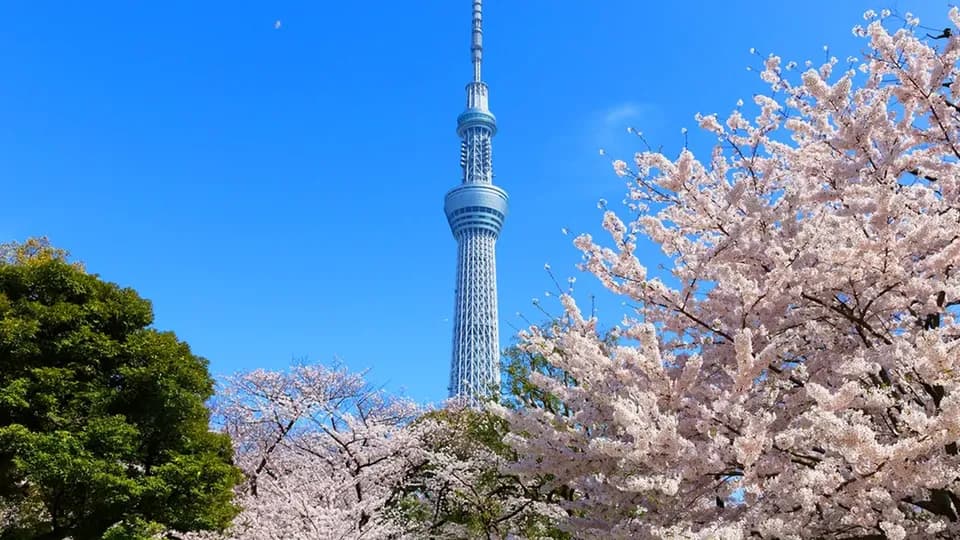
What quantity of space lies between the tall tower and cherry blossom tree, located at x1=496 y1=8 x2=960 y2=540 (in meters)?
62.4

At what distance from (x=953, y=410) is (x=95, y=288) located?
46.5ft

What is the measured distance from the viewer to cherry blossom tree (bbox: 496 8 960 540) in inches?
187

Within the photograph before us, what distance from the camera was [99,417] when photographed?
12.8 m

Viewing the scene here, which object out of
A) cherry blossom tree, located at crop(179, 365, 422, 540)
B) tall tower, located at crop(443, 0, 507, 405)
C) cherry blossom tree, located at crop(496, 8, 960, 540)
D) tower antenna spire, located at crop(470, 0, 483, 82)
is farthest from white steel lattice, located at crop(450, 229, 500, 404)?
cherry blossom tree, located at crop(496, 8, 960, 540)

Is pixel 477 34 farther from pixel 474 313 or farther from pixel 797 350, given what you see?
pixel 797 350

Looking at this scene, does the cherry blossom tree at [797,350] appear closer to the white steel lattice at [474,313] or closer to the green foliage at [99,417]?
the green foliage at [99,417]

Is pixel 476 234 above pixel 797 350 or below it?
above

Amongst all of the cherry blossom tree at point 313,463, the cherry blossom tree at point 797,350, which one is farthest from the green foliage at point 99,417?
the cherry blossom tree at point 797,350

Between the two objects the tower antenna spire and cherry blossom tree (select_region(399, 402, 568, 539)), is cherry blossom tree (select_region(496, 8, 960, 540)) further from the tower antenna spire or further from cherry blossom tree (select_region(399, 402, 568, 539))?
the tower antenna spire

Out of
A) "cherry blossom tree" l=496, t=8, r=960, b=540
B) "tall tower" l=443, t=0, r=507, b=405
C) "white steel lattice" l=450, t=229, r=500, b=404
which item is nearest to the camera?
"cherry blossom tree" l=496, t=8, r=960, b=540

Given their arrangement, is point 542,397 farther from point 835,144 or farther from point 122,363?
point 835,144

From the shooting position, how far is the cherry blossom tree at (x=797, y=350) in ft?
15.5

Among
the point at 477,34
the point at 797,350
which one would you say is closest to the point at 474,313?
the point at 477,34

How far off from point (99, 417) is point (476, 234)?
6792 cm
